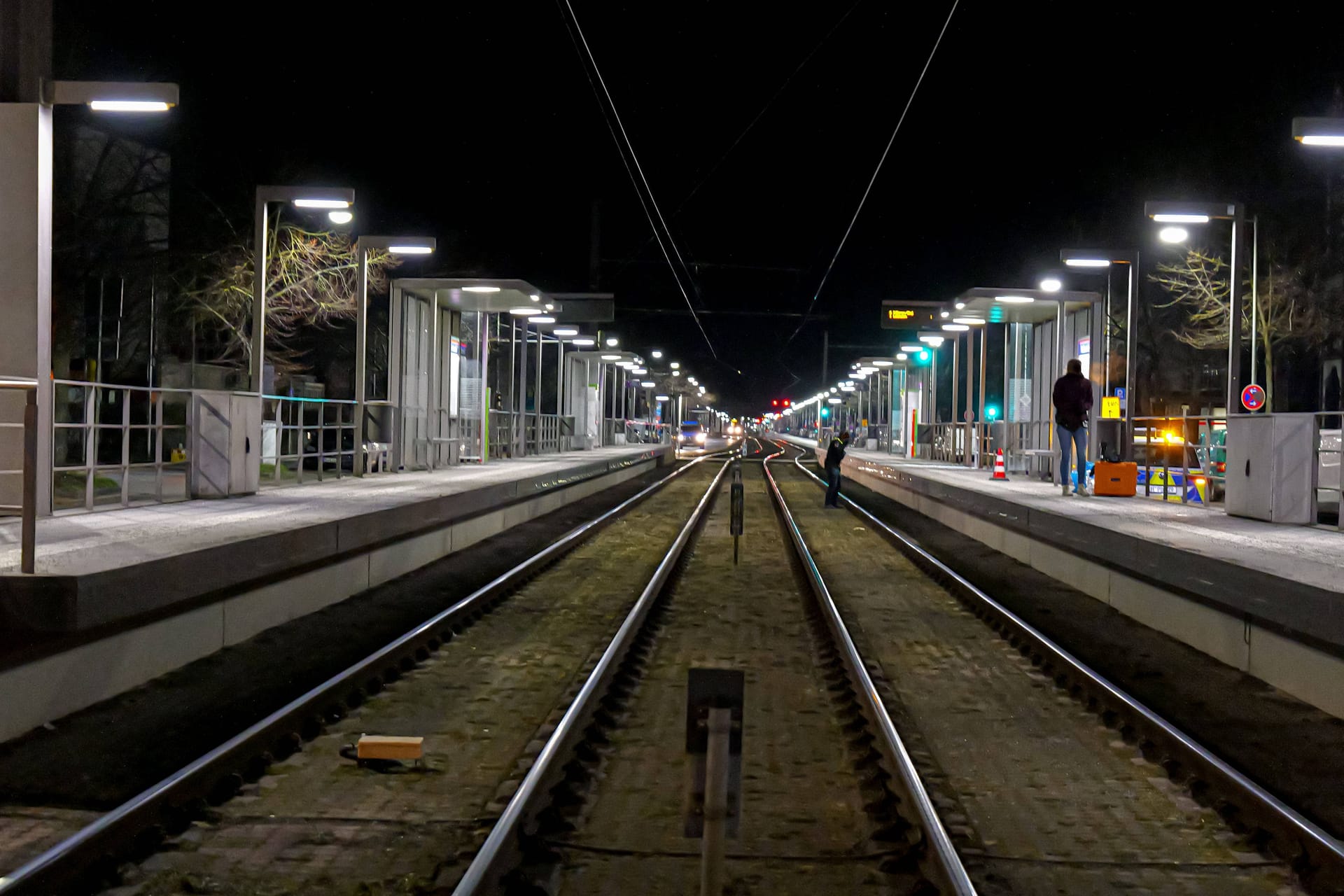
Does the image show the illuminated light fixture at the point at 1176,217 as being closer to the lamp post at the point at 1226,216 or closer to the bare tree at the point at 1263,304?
the lamp post at the point at 1226,216

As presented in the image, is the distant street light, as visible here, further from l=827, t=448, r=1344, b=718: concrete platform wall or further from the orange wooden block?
the orange wooden block

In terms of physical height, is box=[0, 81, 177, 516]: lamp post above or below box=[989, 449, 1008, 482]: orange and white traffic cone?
above

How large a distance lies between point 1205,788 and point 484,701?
4.27 meters

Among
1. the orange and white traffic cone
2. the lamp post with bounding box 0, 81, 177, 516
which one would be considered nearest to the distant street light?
the orange and white traffic cone

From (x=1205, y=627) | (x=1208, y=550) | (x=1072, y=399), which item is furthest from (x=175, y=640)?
(x=1072, y=399)

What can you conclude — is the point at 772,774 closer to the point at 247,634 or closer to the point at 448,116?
the point at 247,634

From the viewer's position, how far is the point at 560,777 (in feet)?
21.2

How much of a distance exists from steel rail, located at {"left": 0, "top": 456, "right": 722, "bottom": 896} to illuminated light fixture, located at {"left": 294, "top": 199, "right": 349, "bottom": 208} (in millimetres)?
8557

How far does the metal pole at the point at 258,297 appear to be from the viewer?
1725 cm

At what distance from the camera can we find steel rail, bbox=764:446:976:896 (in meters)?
4.91

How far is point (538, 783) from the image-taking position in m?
6.11

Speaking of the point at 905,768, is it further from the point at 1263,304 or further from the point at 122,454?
the point at 1263,304

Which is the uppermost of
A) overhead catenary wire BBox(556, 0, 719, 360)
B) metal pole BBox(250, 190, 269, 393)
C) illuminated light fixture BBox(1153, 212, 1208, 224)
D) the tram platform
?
overhead catenary wire BBox(556, 0, 719, 360)

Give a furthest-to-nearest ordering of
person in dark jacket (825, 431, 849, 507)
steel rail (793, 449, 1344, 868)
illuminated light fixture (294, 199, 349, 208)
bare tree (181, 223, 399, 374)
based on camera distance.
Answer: bare tree (181, 223, 399, 374) < person in dark jacket (825, 431, 849, 507) < illuminated light fixture (294, 199, 349, 208) < steel rail (793, 449, 1344, 868)
